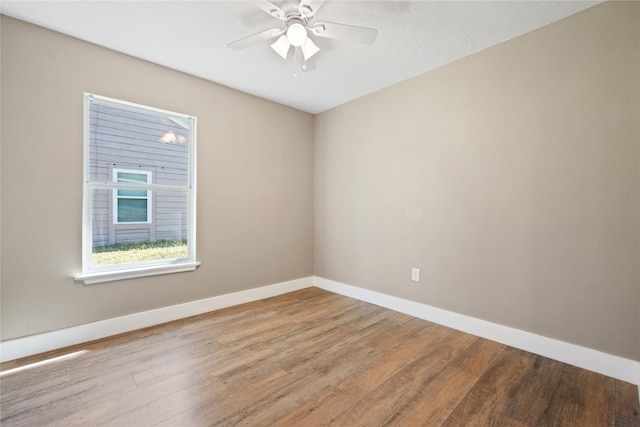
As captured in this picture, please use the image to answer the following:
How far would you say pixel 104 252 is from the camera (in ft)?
7.79

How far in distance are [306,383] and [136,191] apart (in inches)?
86.7

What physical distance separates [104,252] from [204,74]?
6.25ft

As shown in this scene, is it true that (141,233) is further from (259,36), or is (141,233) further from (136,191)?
(259,36)

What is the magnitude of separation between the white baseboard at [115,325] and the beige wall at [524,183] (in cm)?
153

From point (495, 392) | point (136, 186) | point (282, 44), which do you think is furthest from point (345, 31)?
point (495, 392)

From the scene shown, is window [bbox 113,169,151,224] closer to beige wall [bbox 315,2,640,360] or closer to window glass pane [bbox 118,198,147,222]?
window glass pane [bbox 118,198,147,222]

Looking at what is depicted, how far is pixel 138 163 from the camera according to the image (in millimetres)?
2527

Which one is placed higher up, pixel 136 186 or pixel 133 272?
pixel 136 186

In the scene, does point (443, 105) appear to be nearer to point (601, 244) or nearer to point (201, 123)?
point (601, 244)

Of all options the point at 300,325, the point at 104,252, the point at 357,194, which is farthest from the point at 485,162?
the point at 104,252

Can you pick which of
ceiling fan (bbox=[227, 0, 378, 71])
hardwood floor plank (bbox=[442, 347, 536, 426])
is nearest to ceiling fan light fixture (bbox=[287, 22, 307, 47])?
ceiling fan (bbox=[227, 0, 378, 71])

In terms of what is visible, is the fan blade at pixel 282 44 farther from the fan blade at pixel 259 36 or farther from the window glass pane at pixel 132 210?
the window glass pane at pixel 132 210

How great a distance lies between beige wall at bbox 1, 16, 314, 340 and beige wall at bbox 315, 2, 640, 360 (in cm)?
126

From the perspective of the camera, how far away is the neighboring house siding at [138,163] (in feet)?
7.63
